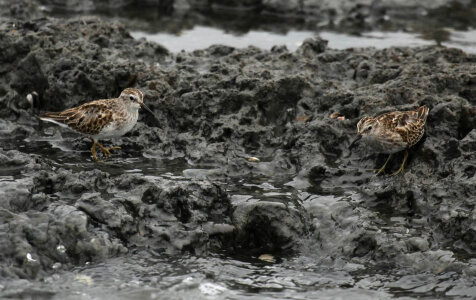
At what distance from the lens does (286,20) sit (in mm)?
18422

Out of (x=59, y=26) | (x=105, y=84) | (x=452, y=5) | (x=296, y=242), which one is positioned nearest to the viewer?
(x=296, y=242)

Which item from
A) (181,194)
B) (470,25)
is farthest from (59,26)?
(470,25)

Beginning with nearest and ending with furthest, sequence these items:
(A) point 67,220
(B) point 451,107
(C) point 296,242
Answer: (A) point 67,220 < (C) point 296,242 < (B) point 451,107

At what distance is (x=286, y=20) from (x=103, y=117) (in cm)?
947

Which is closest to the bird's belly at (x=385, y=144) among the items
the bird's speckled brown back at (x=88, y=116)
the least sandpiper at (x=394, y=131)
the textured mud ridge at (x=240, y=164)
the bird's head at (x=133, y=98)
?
the least sandpiper at (x=394, y=131)

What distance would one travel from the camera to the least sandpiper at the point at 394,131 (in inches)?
360

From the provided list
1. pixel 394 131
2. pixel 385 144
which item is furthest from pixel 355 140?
pixel 394 131

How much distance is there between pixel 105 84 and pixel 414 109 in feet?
16.5

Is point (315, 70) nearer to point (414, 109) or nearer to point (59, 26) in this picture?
point (414, 109)

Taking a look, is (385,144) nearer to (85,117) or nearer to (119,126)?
(119,126)

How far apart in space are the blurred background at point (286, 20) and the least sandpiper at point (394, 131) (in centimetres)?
670

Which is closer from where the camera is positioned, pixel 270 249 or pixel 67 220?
pixel 67 220

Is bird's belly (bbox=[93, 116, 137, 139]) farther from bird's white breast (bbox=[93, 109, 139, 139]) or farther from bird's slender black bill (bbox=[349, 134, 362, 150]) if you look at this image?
bird's slender black bill (bbox=[349, 134, 362, 150])

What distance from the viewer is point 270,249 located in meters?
8.40
